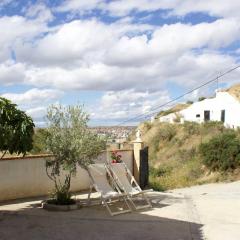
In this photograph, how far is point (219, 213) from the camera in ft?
36.5

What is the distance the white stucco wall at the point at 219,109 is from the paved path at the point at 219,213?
124 ft

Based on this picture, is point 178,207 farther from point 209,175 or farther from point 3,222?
point 209,175

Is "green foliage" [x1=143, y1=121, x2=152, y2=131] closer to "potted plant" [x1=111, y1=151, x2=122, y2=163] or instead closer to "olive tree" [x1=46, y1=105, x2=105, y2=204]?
"potted plant" [x1=111, y1=151, x2=122, y2=163]

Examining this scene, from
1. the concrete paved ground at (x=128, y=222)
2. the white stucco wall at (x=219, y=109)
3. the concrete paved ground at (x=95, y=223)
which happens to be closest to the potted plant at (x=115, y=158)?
the concrete paved ground at (x=128, y=222)

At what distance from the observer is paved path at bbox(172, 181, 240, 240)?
9109 mm

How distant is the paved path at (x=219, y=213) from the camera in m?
9.11

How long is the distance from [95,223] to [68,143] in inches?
89.6

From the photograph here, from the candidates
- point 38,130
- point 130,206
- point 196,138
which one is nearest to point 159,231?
point 130,206

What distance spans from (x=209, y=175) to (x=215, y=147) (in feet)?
4.74

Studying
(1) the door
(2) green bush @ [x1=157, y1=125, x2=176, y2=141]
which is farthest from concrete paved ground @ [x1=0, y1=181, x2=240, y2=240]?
(2) green bush @ [x1=157, y1=125, x2=176, y2=141]

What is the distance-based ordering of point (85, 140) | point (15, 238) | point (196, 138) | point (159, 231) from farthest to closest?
point (196, 138), point (85, 140), point (159, 231), point (15, 238)

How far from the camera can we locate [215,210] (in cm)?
1154

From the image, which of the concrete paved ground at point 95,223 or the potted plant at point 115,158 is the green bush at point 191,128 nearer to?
the potted plant at point 115,158

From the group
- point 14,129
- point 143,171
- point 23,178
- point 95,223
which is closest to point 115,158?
point 143,171
